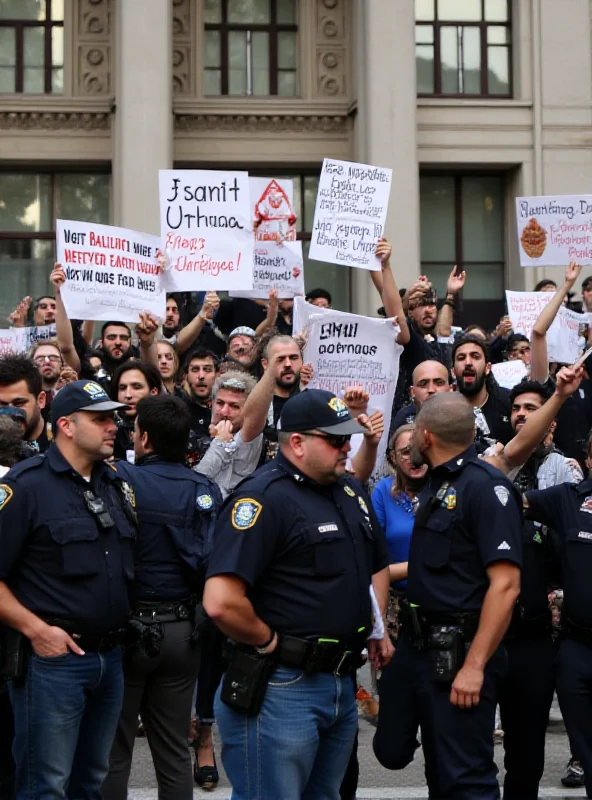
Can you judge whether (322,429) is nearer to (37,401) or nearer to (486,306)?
(37,401)

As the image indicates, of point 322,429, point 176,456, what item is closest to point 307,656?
point 322,429

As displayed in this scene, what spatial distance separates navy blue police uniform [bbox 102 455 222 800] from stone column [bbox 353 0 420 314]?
1467 cm

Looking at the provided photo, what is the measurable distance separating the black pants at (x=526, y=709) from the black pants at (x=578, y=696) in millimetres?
84

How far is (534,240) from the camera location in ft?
41.9

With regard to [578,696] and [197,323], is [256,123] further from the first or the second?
[578,696]

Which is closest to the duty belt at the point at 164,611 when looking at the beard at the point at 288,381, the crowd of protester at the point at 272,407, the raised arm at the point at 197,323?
the crowd of protester at the point at 272,407

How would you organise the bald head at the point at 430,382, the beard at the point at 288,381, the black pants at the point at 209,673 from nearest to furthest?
the black pants at the point at 209,673 < the bald head at the point at 430,382 < the beard at the point at 288,381

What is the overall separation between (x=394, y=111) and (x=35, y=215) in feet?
18.9

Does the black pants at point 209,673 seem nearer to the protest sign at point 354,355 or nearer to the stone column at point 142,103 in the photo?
the protest sign at point 354,355

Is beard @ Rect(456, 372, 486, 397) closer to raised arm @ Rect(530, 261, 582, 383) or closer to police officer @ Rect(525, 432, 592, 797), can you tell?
raised arm @ Rect(530, 261, 582, 383)

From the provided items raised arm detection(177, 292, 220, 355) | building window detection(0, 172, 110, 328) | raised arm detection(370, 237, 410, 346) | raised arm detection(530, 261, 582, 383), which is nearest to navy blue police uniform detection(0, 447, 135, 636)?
raised arm detection(370, 237, 410, 346)

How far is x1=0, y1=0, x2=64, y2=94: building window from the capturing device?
21.9 meters

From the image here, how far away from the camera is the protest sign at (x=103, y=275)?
10.3 m

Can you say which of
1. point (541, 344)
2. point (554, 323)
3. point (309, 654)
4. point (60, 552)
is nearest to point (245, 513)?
point (309, 654)
